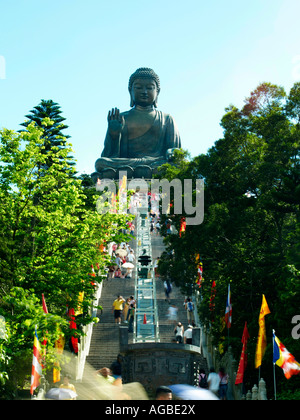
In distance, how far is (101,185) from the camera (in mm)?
36469

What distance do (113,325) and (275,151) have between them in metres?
6.98

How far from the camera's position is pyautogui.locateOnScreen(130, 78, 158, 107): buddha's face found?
45.7 m

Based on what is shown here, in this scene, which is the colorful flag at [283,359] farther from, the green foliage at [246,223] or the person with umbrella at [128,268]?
the person with umbrella at [128,268]

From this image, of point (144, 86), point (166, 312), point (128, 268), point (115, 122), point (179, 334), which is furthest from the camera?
point (144, 86)

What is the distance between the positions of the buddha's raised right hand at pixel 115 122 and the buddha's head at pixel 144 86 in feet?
9.20

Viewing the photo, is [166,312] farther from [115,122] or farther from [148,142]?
[148,142]

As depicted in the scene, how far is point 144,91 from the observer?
150 ft

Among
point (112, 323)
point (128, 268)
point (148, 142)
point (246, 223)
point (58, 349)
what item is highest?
point (148, 142)

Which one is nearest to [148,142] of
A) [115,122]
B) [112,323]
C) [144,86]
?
[115,122]

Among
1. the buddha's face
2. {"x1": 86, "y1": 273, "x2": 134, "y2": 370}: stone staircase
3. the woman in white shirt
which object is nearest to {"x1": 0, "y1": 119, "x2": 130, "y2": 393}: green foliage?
{"x1": 86, "y1": 273, "x2": 134, "y2": 370}: stone staircase

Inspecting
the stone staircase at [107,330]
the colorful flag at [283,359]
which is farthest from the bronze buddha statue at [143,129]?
the colorful flag at [283,359]

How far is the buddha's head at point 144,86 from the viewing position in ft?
150

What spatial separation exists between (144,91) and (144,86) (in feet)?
1.27
